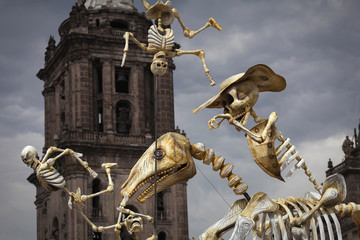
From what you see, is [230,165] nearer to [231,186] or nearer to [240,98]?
[231,186]

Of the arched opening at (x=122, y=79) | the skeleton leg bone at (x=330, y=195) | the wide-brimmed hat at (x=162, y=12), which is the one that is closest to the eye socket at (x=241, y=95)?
the wide-brimmed hat at (x=162, y=12)

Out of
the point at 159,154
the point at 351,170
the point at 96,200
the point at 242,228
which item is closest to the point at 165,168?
the point at 159,154

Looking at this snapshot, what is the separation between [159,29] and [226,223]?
3.05 meters

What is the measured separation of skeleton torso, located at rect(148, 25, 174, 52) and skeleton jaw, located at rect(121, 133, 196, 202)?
1.34 metres

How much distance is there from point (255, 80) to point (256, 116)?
56cm

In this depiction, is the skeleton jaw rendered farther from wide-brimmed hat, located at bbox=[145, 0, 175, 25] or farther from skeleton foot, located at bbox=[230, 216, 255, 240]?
wide-brimmed hat, located at bbox=[145, 0, 175, 25]

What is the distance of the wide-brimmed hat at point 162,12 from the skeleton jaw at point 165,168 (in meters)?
1.79

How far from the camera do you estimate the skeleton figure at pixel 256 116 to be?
13.2 m

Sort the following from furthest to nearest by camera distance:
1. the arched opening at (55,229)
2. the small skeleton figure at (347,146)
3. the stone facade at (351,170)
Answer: the arched opening at (55,229) < the small skeleton figure at (347,146) < the stone facade at (351,170)

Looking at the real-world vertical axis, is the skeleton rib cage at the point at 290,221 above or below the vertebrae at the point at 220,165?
below

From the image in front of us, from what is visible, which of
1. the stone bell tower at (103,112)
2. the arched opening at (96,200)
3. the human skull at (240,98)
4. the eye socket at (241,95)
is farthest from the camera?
the stone bell tower at (103,112)

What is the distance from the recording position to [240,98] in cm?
1348

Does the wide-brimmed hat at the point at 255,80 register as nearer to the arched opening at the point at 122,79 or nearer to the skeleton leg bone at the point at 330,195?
the skeleton leg bone at the point at 330,195

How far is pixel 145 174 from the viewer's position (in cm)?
1261
